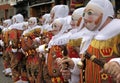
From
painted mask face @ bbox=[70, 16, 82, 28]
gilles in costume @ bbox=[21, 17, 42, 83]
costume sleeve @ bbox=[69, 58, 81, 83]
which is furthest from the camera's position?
gilles in costume @ bbox=[21, 17, 42, 83]

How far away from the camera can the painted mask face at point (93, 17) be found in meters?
3.34

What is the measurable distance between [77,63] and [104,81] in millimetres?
365

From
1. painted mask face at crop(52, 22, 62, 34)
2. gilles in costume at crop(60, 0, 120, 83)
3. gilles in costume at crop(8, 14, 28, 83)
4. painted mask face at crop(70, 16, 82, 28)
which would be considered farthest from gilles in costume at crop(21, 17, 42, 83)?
gilles in costume at crop(60, 0, 120, 83)

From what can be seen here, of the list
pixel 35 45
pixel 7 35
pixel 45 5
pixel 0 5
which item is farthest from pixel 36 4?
pixel 35 45

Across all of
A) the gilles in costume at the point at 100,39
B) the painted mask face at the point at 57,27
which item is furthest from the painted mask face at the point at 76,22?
the gilles in costume at the point at 100,39

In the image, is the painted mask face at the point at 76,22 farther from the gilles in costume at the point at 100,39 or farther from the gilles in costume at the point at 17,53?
the gilles in costume at the point at 17,53

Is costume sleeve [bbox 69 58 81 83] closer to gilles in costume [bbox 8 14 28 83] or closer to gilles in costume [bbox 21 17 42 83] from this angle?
gilles in costume [bbox 21 17 42 83]

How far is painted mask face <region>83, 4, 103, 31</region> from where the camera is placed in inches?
131

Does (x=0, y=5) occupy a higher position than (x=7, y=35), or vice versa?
(x=7, y=35)

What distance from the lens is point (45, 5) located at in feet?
94.6

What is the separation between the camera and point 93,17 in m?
3.36

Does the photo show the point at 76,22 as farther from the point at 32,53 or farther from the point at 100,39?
the point at 32,53

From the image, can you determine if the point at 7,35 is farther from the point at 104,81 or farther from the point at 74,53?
the point at 104,81

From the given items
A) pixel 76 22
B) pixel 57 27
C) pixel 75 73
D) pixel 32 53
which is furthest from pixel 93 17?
pixel 32 53
